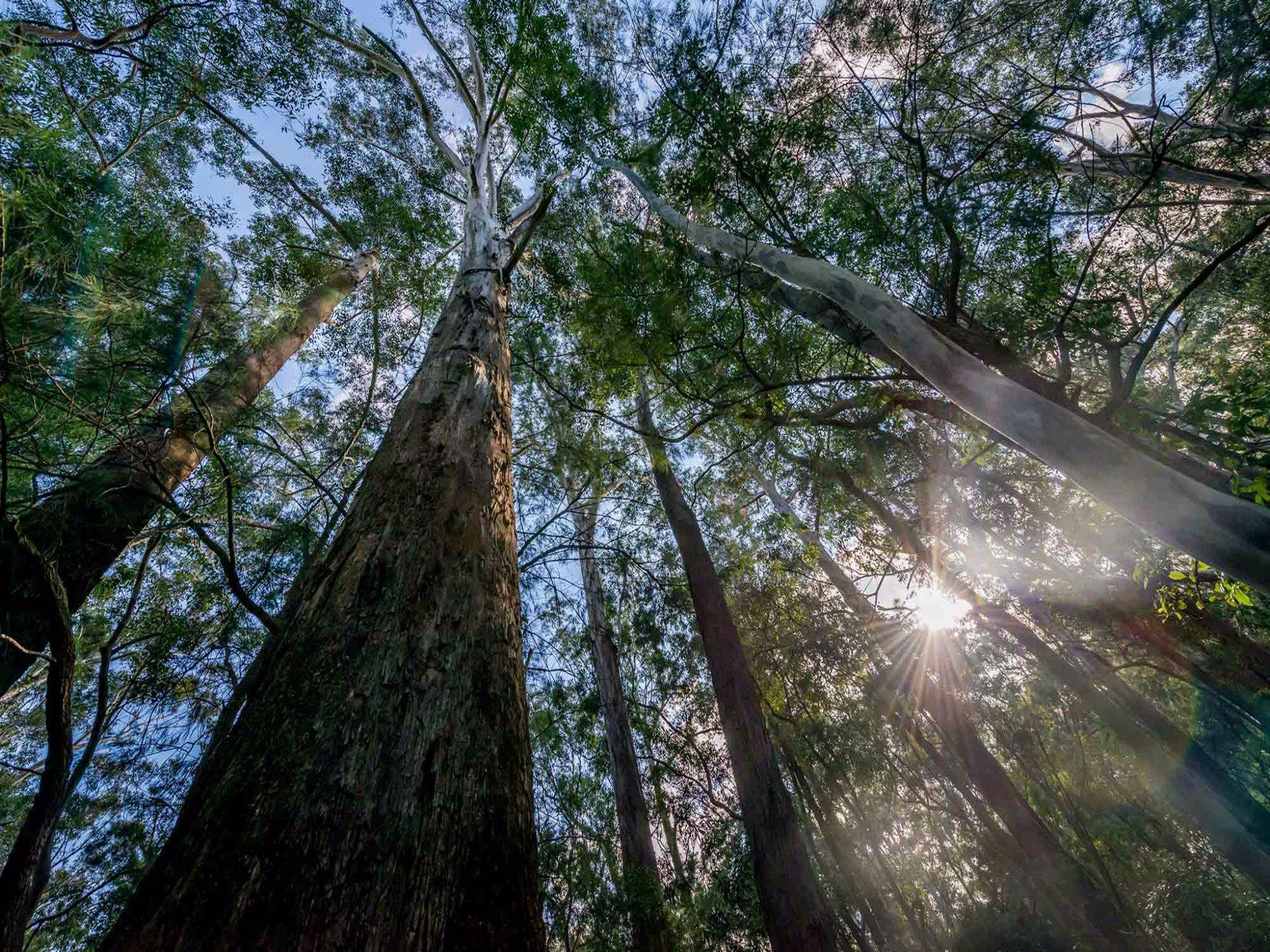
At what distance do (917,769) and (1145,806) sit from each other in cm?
550

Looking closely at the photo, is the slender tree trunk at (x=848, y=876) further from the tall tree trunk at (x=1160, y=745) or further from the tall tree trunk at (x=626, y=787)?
the tall tree trunk at (x=1160, y=745)

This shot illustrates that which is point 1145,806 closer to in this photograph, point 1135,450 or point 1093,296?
point 1093,296

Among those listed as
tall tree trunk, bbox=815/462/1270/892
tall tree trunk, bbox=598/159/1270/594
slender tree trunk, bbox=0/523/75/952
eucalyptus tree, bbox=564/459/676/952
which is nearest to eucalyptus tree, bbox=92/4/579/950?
slender tree trunk, bbox=0/523/75/952

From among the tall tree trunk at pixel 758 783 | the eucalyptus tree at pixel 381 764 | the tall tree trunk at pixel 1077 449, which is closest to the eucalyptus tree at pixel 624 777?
the tall tree trunk at pixel 758 783

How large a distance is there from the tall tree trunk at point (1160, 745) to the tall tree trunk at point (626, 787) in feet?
10.9

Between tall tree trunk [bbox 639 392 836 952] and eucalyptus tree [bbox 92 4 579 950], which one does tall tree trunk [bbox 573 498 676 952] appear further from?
eucalyptus tree [bbox 92 4 579 950]

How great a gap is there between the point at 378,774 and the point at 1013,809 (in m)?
7.28

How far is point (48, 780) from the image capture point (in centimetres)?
134

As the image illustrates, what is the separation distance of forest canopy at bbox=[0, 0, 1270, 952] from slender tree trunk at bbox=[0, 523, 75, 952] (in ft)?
0.05

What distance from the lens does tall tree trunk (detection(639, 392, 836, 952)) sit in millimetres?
3078

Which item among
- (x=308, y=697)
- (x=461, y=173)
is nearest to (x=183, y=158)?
(x=461, y=173)

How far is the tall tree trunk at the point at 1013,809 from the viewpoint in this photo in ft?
15.2

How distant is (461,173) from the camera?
8.17 metres

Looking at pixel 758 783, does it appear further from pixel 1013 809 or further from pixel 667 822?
pixel 1013 809
